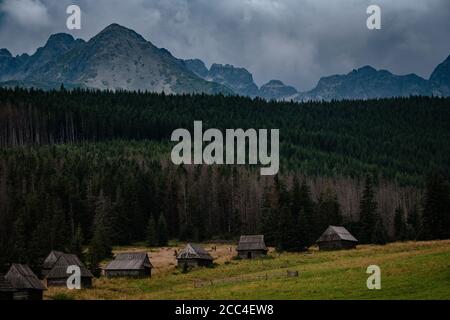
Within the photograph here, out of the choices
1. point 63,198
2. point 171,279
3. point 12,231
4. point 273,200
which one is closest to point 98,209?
point 63,198

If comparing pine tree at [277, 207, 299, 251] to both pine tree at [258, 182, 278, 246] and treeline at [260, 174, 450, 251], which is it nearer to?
treeline at [260, 174, 450, 251]

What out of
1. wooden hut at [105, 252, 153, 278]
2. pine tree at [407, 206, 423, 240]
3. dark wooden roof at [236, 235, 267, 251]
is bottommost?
wooden hut at [105, 252, 153, 278]

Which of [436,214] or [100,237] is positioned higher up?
[436,214]

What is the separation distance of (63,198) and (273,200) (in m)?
36.5

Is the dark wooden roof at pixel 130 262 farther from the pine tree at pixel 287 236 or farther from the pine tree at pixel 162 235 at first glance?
the pine tree at pixel 162 235

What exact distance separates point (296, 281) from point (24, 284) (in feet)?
80.5

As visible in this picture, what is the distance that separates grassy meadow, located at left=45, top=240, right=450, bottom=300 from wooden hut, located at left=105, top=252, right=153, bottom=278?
4.97 feet

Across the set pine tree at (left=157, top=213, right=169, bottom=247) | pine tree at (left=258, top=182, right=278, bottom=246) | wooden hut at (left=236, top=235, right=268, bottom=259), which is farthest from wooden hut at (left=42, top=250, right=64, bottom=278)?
pine tree at (left=258, top=182, right=278, bottom=246)

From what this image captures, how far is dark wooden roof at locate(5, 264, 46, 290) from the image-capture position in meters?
61.8

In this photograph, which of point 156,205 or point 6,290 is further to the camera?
point 156,205

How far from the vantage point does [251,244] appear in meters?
99.8

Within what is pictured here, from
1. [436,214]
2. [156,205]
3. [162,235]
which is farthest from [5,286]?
[156,205]

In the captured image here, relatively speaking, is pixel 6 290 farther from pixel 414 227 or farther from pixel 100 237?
pixel 414 227
